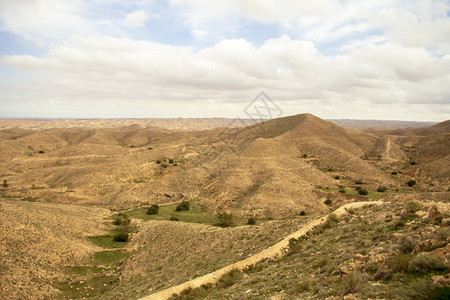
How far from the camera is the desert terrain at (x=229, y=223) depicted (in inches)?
401

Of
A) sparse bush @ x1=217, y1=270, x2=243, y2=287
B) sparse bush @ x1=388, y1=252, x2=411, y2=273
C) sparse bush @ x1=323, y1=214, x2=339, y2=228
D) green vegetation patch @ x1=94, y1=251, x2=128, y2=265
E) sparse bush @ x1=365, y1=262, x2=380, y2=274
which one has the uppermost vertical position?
sparse bush @ x1=388, y1=252, x2=411, y2=273

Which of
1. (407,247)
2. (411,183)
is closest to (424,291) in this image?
(407,247)

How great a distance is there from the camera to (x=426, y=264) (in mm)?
7492

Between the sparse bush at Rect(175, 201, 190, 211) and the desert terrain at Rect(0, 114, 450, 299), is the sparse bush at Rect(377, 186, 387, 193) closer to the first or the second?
the desert terrain at Rect(0, 114, 450, 299)

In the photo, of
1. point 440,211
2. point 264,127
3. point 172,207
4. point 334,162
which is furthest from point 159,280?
point 264,127

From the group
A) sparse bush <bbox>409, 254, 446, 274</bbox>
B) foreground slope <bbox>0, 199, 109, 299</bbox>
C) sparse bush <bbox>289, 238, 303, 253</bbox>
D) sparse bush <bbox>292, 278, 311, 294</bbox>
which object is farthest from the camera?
foreground slope <bbox>0, 199, 109, 299</bbox>

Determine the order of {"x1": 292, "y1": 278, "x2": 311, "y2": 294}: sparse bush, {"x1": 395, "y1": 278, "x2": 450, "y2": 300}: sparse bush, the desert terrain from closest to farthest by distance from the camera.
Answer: {"x1": 395, "y1": 278, "x2": 450, "y2": 300}: sparse bush < {"x1": 292, "y1": 278, "x2": 311, "y2": 294}: sparse bush < the desert terrain

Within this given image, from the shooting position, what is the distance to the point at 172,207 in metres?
44.7

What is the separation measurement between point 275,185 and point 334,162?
2630cm

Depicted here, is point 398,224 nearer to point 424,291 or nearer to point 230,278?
point 424,291

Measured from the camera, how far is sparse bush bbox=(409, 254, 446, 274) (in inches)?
286

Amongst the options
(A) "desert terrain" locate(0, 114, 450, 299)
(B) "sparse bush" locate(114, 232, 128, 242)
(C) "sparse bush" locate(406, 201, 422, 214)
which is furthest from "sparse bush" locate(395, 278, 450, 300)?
(B) "sparse bush" locate(114, 232, 128, 242)

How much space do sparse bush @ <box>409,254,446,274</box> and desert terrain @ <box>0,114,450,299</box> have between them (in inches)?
1.3

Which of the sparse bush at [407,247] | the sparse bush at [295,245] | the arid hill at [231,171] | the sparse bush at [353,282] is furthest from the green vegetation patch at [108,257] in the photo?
the sparse bush at [407,247]
